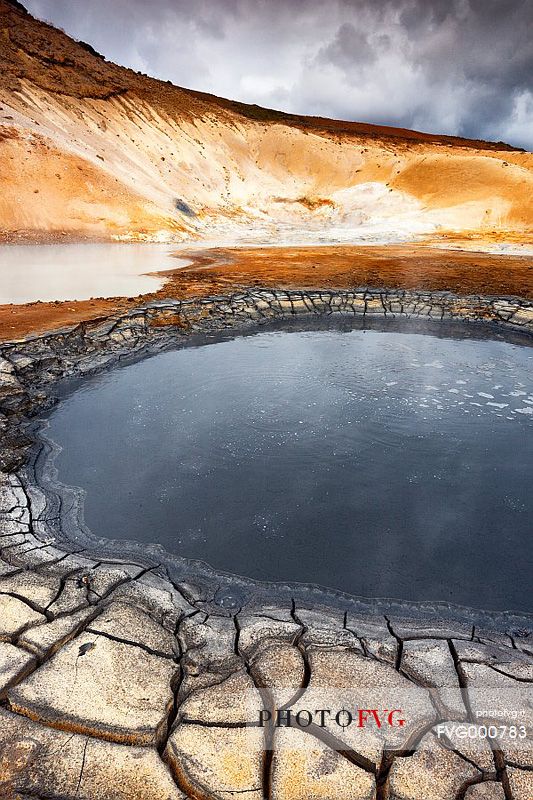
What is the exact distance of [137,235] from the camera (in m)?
23.0

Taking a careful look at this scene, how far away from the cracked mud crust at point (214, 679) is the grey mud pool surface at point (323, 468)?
0.88 ft

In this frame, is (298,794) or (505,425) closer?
(298,794)

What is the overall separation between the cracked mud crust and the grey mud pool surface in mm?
268

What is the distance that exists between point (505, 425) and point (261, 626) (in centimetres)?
385

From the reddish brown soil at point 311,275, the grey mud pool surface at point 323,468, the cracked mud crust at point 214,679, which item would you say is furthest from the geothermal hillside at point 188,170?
the cracked mud crust at point 214,679

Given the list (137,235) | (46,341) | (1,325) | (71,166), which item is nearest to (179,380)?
(46,341)

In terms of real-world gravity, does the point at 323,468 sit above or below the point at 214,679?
below

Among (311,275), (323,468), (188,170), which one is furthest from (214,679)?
(188,170)

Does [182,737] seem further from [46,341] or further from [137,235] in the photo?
[137,235]

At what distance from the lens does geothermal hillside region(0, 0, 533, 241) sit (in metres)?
24.1

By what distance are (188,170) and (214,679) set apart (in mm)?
35640

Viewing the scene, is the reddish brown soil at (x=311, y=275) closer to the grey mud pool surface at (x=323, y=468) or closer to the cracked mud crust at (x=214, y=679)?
the grey mud pool surface at (x=323, y=468)

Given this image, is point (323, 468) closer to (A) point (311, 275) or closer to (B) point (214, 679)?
(B) point (214, 679)

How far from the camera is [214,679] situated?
7.27ft
